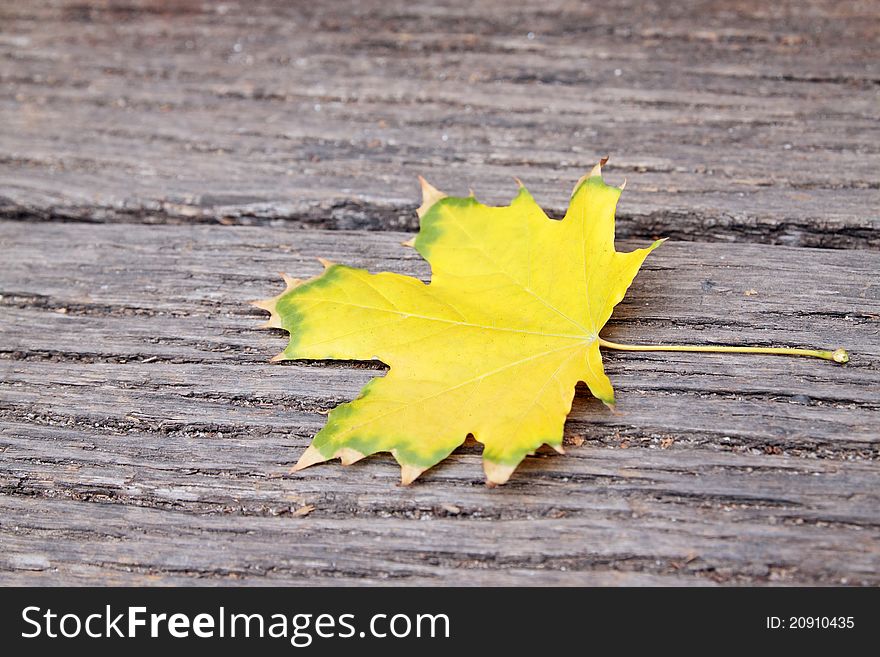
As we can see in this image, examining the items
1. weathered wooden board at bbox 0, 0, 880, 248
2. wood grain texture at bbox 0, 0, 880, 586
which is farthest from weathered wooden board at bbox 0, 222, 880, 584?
weathered wooden board at bbox 0, 0, 880, 248

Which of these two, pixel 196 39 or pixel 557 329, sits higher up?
pixel 196 39

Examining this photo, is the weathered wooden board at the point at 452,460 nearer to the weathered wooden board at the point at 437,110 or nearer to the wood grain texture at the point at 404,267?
the wood grain texture at the point at 404,267

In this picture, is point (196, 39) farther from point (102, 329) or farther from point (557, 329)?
point (557, 329)

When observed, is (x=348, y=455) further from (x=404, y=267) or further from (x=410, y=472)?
(x=404, y=267)

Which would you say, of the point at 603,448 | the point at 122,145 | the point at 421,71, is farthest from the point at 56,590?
the point at 421,71

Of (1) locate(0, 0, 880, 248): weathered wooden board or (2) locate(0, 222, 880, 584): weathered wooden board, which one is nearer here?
(2) locate(0, 222, 880, 584): weathered wooden board

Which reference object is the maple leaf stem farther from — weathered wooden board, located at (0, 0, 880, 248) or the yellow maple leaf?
weathered wooden board, located at (0, 0, 880, 248)

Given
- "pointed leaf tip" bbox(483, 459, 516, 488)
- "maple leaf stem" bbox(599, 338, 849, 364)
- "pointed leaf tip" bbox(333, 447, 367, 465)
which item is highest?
"maple leaf stem" bbox(599, 338, 849, 364)

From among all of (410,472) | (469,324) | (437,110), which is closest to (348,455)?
(410,472)
